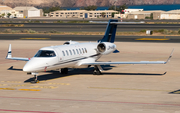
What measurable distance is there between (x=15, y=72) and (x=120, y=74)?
9.43 meters

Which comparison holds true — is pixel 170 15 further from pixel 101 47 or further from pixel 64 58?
pixel 64 58

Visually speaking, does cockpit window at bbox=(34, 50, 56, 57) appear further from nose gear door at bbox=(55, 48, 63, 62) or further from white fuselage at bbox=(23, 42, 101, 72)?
nose gear door at bbox=(55, 48, 63, 62)

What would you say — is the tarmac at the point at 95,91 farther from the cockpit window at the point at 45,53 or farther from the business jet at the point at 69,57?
the cockpit window at the point at 45,53

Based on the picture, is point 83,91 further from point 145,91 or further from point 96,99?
point 145,91

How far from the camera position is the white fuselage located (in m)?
23.0

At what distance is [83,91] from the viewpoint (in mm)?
20984

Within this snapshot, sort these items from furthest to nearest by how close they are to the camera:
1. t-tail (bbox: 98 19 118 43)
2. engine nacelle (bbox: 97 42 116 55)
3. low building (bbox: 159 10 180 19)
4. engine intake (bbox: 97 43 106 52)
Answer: low building (bbox: 159 10 180 19) < t-tail (bbox: 98 19 118 43) < engine intake (bbox: 97 43 106 52) < engine nacelle (bbox: 97 42 116 55)

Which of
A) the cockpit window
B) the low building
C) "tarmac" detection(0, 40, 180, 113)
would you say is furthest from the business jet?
the low building

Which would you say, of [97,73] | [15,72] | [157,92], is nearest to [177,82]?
[157,92]

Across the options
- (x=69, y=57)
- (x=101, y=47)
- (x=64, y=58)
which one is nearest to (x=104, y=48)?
(x=101, y=47)

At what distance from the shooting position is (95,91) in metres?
21.0

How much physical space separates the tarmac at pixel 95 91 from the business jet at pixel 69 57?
103 cm

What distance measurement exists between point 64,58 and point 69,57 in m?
0.73

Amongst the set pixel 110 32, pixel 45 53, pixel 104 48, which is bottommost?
pixel 104 48
